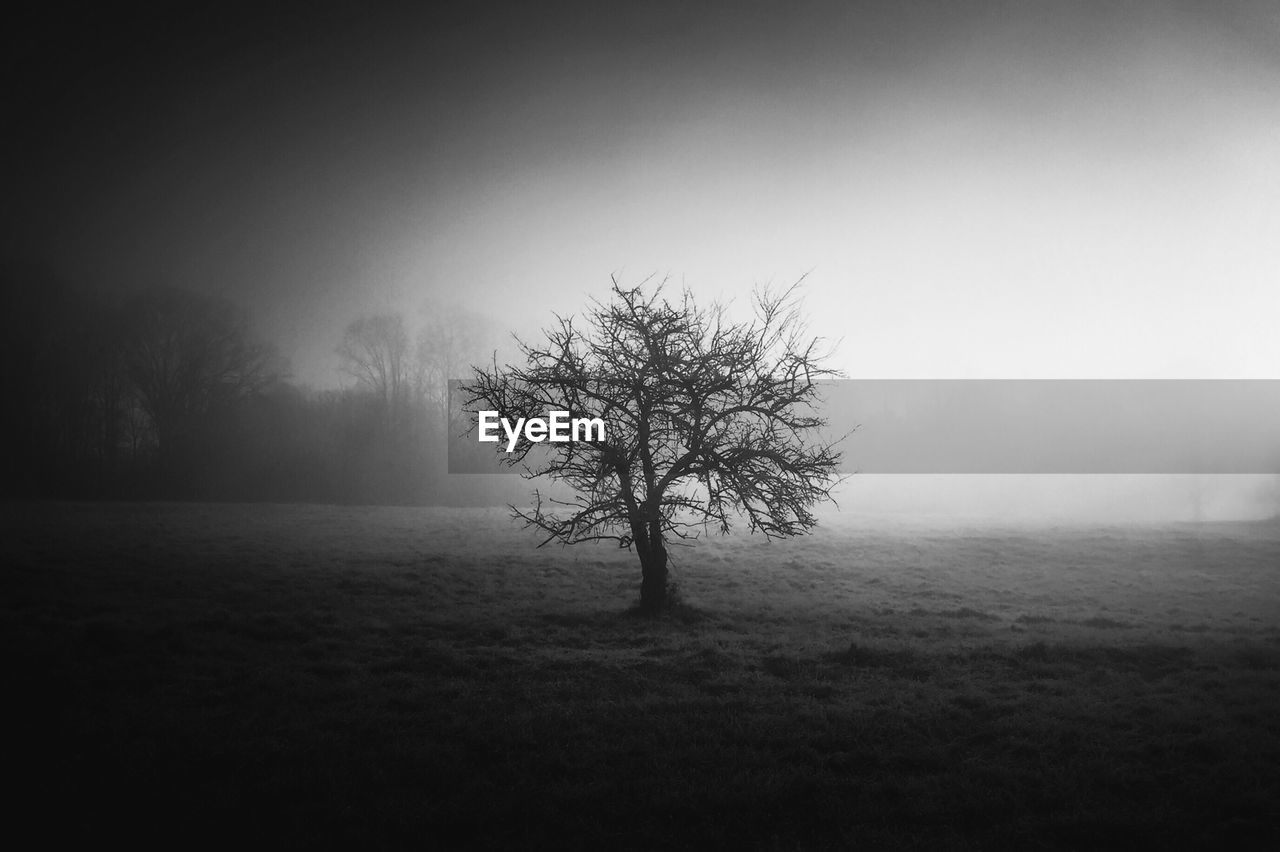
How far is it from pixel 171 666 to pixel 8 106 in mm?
101930

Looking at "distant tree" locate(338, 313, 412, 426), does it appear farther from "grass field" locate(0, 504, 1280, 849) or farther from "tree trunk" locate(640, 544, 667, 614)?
"tree trunk" locate(640, 544, 667, 614)

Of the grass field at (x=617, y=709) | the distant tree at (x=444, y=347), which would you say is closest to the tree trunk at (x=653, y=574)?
the grass field at (x=617, y=709)

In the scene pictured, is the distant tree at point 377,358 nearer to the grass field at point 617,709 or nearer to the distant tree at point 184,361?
the distant tree at point 184,361

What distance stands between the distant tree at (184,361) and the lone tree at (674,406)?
151 ft

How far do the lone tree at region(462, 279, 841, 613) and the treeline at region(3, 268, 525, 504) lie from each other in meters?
→ 35.5

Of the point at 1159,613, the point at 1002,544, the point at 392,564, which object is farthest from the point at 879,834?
the point at 1002,544

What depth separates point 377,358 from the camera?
194ft

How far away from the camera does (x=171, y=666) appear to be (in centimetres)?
1202
